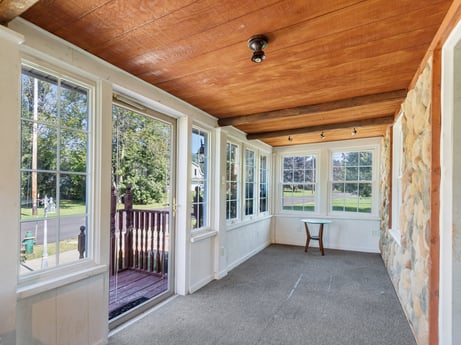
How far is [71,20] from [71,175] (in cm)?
106

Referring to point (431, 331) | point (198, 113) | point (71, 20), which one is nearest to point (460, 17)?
point (431, 331)

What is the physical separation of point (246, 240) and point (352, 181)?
2653 mm

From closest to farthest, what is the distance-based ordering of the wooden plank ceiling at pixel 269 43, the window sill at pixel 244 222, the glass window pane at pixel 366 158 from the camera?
the wooden plank ceiling at pixel 269 43 → the window sill at pixel 244 222 → the glass window pane at pixel 366 158

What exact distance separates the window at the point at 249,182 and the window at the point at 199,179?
56.3 inches

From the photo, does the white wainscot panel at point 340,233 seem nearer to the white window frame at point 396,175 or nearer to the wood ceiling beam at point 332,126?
the white window frame at point 396,175

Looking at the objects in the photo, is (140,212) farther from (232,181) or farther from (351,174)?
(351,174)

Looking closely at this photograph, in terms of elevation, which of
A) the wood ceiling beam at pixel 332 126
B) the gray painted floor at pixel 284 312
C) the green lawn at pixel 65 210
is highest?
the wood ceiling beam at pixel 332 126

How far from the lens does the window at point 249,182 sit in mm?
5031

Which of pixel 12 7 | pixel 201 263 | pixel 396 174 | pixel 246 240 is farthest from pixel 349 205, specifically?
pixel 12 7

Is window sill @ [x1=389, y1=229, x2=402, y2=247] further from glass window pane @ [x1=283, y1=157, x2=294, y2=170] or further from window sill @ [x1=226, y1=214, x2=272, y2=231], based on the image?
glass window pane @ [x1=283, y1=157, x2=294, y2=170]

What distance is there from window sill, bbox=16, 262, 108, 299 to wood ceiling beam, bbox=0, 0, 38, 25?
156 cm

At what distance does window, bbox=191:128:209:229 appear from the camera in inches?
137

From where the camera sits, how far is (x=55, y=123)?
1.89m

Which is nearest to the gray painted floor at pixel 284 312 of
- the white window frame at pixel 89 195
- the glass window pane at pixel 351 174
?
the white window frame at pixel 89 195
